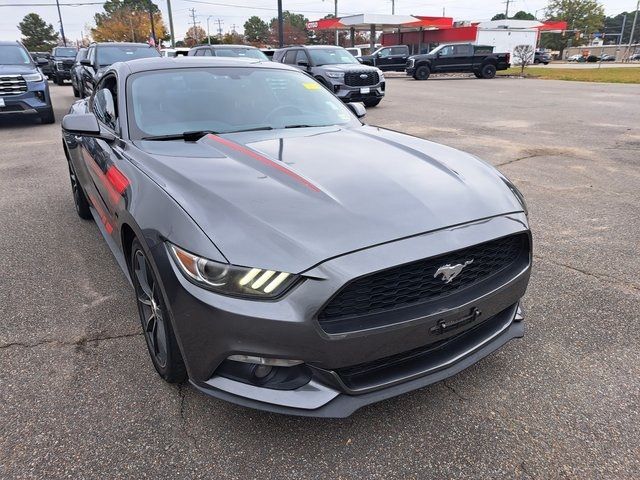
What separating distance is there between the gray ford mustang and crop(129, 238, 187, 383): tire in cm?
1

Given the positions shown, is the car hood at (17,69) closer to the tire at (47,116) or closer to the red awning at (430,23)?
the tire at (47,116)

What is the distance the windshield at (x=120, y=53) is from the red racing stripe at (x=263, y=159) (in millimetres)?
11405

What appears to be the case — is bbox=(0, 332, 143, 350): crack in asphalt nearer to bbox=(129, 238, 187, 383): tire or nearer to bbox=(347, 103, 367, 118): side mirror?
bbox=(129, 238, 187, 383): tire

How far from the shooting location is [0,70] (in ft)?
34.4

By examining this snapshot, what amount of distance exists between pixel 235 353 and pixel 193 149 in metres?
1.44

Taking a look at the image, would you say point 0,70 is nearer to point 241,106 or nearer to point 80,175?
point 80,175

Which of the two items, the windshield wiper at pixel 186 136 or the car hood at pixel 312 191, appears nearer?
the car hood at pixel 312 191

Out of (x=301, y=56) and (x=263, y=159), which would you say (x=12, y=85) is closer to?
(x=301, y=56)

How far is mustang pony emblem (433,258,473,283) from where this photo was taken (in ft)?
6.60

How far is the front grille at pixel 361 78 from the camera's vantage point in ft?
43.8

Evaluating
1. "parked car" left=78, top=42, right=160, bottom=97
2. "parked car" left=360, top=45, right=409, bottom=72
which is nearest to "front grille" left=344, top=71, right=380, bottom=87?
"parked car" left=78, top=42, right=160, bottom=97

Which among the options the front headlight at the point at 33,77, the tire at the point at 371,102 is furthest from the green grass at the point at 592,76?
the front headlight at the point at 33,77

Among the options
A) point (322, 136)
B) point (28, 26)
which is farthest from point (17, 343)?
point (28, 26)

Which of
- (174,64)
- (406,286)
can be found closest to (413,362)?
Answer: (406,286)
